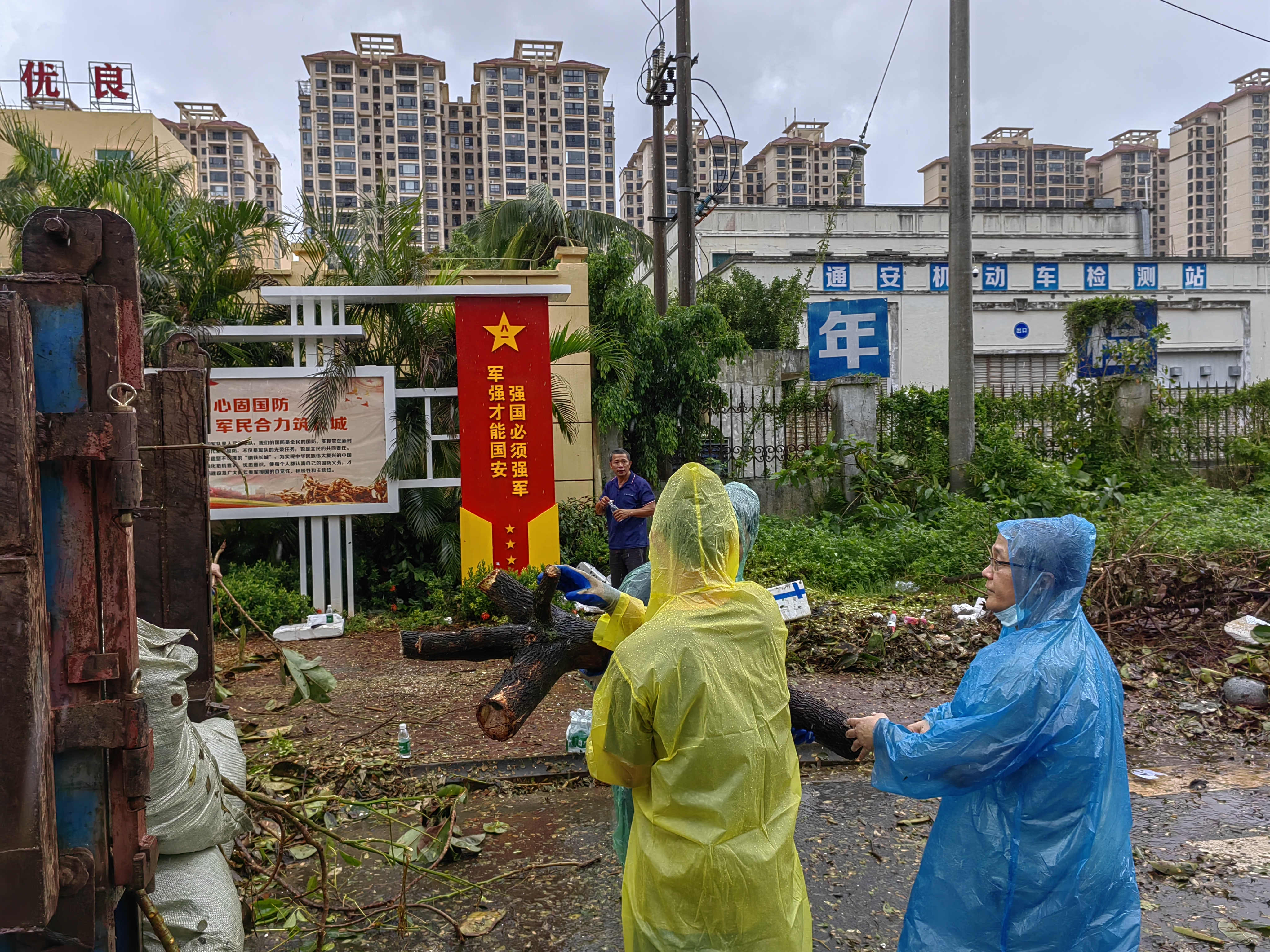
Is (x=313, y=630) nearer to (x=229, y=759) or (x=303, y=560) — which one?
(x=303, y=560)

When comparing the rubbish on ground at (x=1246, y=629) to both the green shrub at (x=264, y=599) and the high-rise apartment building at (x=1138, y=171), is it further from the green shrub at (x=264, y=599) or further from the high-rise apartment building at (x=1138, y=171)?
the high-rise apartment building at (x=1138, y=171)

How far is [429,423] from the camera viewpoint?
338 inches

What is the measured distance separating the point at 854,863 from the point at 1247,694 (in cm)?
354

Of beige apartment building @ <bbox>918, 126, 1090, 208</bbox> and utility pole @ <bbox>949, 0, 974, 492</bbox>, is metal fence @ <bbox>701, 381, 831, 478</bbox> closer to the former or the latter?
utility pole @ <bbox>949, 0, 974, 492</bbox>

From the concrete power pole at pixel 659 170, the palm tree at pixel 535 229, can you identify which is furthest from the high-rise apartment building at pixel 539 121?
the concrete power pole at pixel 659 170

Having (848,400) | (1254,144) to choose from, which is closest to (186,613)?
(848,400)

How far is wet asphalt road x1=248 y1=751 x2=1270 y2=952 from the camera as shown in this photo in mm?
3193

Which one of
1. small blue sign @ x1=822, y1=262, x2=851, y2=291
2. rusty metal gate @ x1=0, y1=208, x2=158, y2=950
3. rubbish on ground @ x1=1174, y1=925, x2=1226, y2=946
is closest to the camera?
rusty metal gate @ x1=0, y1=208, x2=158, y2=950

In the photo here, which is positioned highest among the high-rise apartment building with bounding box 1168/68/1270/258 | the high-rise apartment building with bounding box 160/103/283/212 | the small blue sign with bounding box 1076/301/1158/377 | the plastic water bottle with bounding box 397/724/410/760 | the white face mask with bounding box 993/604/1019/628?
the high-rise apartment building with bounding box 160/103/283/212

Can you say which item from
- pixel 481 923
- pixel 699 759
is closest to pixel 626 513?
pixel 481 923

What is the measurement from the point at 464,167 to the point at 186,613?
258ft

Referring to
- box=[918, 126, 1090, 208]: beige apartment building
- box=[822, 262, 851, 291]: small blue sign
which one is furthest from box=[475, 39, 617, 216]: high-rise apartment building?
box=[822, 262, 851, 291]: small blue sign

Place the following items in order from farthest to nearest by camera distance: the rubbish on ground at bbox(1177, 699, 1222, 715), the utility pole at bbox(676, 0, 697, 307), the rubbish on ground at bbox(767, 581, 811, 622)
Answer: the utility pole at bbox(676, 0, 697, 307)
the rubbish on ground at bbox(767, 581, 811, 622)
the rubbish on ground at bbox(1177, 699, 1222, 715)

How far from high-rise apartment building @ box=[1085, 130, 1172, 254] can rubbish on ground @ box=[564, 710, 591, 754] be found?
229 ft
